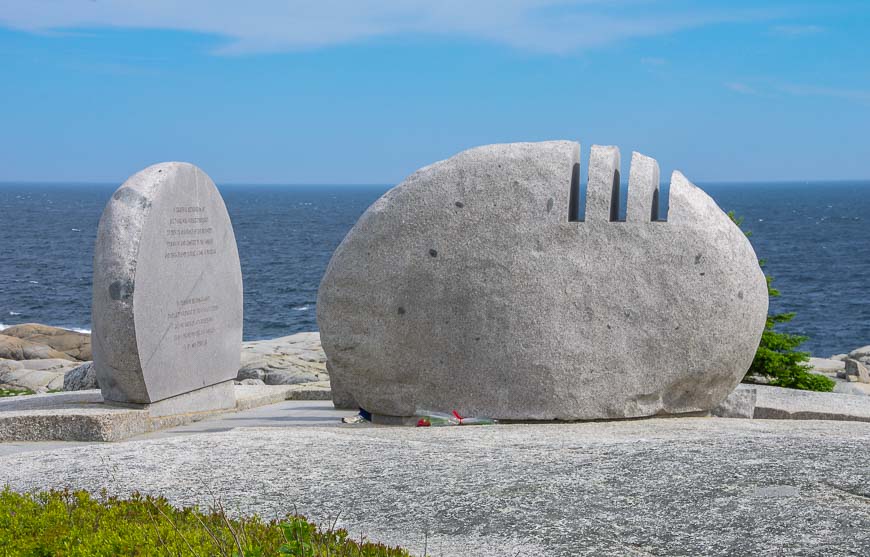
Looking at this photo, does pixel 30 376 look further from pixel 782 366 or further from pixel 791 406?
pixel 791 406

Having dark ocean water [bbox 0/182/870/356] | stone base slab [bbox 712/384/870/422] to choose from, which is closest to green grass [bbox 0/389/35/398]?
stone base slab [bbox 712/384/870/422]

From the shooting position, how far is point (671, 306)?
7816mm

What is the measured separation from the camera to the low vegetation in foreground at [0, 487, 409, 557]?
3803mm

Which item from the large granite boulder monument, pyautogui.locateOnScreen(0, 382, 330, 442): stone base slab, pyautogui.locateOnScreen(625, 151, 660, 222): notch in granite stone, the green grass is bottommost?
the green grass

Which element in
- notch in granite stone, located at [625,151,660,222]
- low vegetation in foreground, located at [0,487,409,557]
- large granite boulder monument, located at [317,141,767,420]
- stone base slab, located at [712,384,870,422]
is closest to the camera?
low vegetation in foreground, located at [0,487,409,557]

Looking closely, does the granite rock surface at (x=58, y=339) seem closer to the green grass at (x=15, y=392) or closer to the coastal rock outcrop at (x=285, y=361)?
the coastal rock outcrop at (x=285, y=361)

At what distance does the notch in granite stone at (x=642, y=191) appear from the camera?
796cm

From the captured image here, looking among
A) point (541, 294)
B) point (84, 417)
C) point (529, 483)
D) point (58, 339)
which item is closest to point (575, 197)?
point (541, 294)

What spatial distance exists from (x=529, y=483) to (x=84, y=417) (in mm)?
5056

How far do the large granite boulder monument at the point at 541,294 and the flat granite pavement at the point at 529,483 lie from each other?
893 mm

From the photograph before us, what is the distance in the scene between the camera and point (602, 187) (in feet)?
26.3

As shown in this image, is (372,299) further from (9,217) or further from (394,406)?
(9,217)

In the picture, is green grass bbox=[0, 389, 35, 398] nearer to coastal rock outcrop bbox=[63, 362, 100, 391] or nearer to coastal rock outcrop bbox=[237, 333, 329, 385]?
coastal rock outcrop bbox=[63, 362, 100, 391]

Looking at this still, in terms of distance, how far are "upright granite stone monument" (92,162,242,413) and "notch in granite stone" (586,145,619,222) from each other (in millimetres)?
4229
